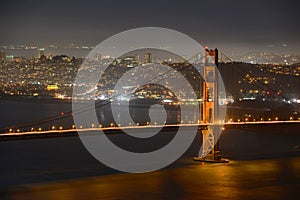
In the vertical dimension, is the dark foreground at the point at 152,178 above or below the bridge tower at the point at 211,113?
below

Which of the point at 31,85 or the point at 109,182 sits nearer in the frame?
the point at 109,182

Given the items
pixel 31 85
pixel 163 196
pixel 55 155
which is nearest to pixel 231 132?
pixel 55 155

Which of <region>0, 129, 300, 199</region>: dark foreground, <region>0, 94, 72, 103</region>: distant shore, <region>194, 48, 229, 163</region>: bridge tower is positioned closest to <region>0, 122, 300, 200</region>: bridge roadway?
<region>0, 129, 300, 199</region>: dark foreground

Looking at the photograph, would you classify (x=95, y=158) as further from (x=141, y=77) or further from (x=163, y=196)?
(x=141, y=77)

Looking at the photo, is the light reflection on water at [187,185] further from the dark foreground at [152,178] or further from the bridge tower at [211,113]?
the bridge tower at [211,113]

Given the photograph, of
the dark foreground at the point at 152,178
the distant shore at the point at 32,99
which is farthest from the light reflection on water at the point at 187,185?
the distant shore at the point at 32,99

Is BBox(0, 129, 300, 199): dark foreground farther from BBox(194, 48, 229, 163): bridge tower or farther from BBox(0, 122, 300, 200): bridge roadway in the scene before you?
BBox(194, 48, 229, 163): bridge tower

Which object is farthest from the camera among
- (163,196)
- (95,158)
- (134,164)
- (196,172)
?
(95,158)
